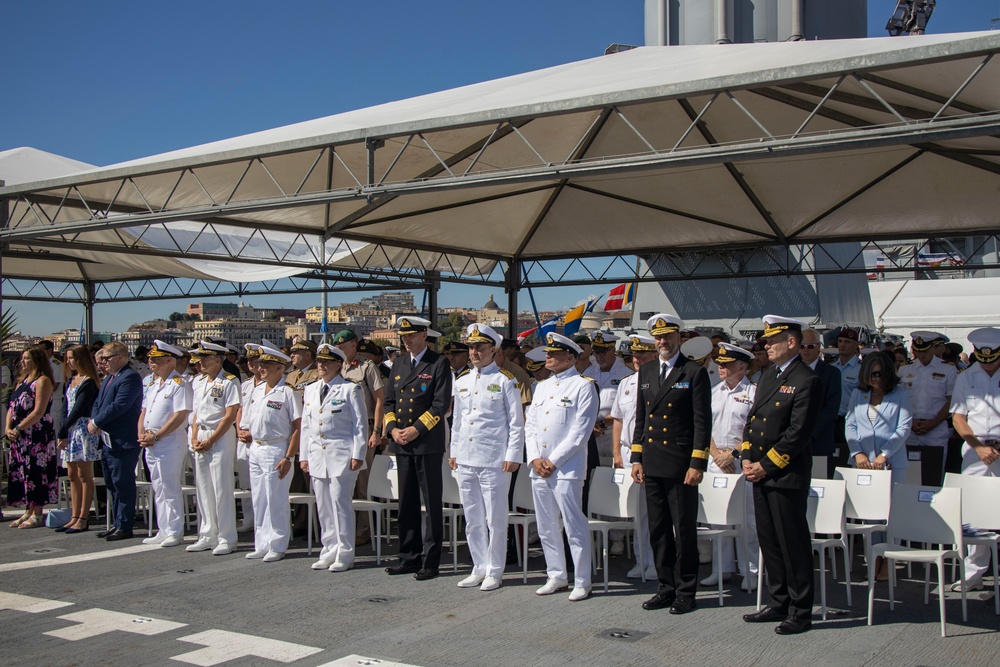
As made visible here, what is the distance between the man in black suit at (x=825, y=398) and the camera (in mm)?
7090

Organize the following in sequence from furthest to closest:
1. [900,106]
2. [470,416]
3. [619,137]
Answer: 1. [619,137]
2. [900,106]
3. [470,416]

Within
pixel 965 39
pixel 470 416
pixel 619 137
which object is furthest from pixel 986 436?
pixel 619 137

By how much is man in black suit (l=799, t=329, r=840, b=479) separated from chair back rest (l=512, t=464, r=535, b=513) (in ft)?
7.58

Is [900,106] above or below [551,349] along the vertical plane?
above

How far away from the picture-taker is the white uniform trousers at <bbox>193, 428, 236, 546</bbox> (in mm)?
7805

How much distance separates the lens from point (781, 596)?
5395 millimetres

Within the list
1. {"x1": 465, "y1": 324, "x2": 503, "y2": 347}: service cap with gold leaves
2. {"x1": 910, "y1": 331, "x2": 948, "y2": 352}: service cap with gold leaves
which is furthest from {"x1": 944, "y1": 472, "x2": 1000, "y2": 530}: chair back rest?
{"x1": 465, "y1": 324, "x2": 503, "y2": 347}: service cap with gold leaves

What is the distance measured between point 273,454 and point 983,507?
5307mm

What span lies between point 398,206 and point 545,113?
559 centimetres

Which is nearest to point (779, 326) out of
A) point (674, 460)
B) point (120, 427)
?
point (674, 460)

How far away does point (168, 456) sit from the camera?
8141 millimetres

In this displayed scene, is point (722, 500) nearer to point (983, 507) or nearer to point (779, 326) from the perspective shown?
point (779, 326)

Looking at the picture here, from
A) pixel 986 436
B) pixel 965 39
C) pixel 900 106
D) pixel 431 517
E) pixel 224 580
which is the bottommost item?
pixel 224 580

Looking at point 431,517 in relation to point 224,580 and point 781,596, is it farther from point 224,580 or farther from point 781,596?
point 781,596
